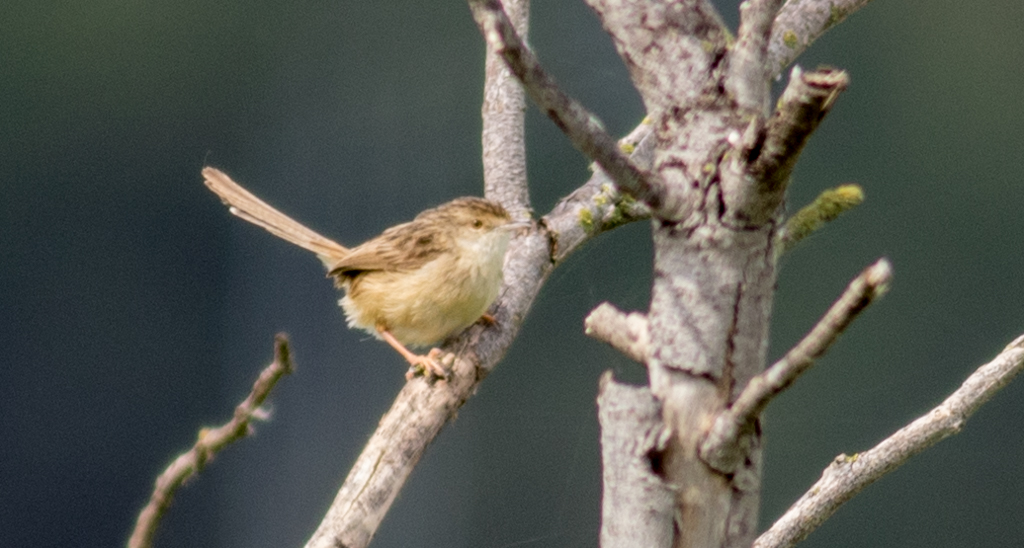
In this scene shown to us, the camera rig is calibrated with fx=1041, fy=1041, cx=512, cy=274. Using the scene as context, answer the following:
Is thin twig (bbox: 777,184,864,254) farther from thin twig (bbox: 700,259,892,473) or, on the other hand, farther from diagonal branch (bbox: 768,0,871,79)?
diagonal branch (bbox: 768,0,871,79)

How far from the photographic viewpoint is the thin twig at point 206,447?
0.73 metres

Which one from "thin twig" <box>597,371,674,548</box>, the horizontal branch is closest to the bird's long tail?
the horizontal branch

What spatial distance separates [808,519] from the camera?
1.45 m

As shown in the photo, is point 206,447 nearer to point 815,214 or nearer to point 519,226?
point 815,214

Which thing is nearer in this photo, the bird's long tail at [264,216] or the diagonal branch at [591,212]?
the diagonal branch at [591,212]

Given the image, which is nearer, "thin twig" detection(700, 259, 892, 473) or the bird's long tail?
"thin twig" detection(700, 259, 892, 473)

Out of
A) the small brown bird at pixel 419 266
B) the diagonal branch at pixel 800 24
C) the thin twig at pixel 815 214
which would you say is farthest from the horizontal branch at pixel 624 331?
the diagonal branch at pixel 800 24

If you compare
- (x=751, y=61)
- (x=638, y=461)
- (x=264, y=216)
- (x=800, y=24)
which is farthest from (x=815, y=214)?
(x=264, y=216)

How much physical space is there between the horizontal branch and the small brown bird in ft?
2.85

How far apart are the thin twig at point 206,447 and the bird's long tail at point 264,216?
5.94 feet

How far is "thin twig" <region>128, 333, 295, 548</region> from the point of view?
73cm

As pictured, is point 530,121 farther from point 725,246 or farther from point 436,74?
point 725,246

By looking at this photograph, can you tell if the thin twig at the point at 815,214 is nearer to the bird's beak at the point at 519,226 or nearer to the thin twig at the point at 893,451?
the thin twig at the point at 893,451

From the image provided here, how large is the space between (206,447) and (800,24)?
68.6 inches
